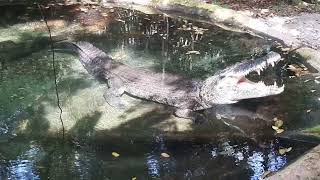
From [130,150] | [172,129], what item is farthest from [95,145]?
[172,129]

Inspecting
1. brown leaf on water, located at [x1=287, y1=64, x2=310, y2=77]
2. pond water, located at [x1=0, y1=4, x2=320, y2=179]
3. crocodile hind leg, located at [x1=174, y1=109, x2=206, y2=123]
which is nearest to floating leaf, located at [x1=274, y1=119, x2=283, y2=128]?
pond water, located at [x1=0, y1=4, x2=320, y2=179]

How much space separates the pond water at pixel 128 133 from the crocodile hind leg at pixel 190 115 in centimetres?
33

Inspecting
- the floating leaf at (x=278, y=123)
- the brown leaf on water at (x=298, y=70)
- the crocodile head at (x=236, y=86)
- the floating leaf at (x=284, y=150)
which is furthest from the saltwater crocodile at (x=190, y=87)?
the floating leaf at (x=284, y=150)

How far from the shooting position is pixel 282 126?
5164mm

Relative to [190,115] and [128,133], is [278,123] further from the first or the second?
[128,133]

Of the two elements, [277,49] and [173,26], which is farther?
[173,26]

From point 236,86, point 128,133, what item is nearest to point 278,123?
point 236,86

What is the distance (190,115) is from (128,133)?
0.92 m

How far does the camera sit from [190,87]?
598 centimetres

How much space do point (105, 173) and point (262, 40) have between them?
4.89 meters

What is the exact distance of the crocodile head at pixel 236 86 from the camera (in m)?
5.74

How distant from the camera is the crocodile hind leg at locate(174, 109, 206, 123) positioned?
5560mm

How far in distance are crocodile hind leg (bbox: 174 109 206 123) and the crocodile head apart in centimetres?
29

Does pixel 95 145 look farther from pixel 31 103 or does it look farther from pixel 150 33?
pixel 150 33
